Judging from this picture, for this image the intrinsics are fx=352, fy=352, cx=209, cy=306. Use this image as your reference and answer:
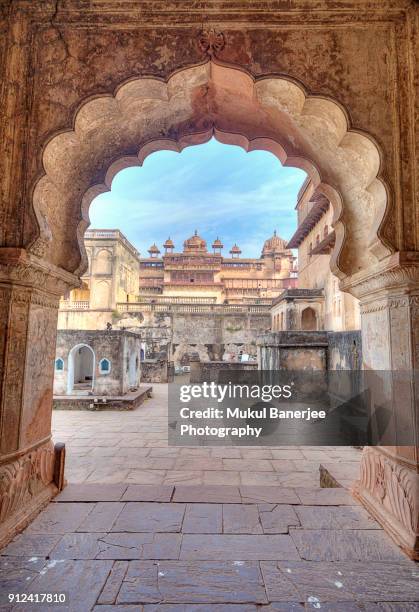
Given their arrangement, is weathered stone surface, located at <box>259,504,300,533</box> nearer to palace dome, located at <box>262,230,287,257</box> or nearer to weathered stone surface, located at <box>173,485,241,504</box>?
weathered stone surface, located at <box>173,485,241,504</box>

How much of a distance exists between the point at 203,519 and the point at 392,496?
4.95 ft

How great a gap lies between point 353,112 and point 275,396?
808 centimetres

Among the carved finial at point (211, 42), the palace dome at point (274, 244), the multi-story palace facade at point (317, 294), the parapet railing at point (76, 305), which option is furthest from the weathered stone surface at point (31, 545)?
the palace dome at point (274, 244)

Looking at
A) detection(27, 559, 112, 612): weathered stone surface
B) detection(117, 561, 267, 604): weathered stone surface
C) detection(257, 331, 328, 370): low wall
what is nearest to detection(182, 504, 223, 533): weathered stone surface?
detection(117, 561, 267, 604): weathered stone surface

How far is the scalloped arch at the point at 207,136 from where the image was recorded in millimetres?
3076

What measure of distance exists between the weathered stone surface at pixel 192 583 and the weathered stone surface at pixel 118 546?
110 millimetres

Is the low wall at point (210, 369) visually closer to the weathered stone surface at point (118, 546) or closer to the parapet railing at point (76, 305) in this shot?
the weathered stone surface at point (118, 546)

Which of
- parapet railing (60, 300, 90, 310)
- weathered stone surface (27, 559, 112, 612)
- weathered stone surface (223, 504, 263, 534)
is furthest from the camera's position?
parapet railing (60, 300, 90, 310)

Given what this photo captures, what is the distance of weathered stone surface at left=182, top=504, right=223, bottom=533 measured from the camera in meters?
2.76

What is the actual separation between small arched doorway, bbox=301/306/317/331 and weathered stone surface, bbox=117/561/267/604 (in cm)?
1880

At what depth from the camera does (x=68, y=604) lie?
76.4 inches

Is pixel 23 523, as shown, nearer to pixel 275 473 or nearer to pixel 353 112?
pixel 275 473

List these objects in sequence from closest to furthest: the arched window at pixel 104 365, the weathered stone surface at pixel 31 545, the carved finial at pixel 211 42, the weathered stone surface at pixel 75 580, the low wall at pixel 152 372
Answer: the weathered stone surface at pixel 75 580, the weathered stone surface at pixel 31 545, the carved finial at pixel 211 42, the arched window at pixel 104 365, the low wall at pixel 152 372

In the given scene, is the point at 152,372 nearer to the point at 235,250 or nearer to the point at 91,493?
the point at 91,493
